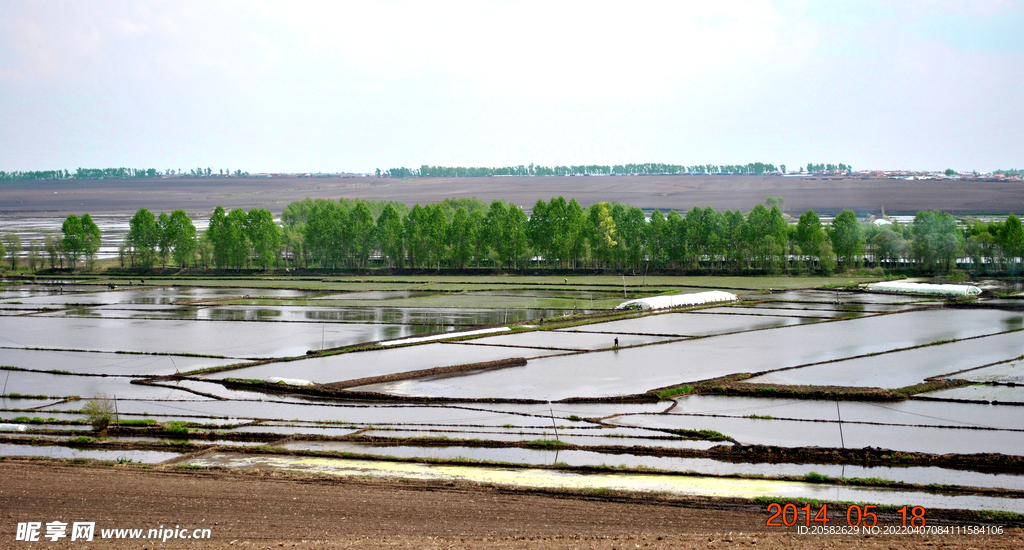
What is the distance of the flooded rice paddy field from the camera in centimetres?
1811

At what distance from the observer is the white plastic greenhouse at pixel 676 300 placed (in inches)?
1724

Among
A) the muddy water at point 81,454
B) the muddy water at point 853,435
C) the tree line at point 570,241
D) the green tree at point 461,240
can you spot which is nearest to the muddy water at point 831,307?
the tree line at point 570,241

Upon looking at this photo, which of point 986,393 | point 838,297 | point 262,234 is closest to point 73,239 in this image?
point 262,234

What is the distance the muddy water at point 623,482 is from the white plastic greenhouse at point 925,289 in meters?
35.9

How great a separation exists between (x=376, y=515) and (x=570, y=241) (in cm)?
5462

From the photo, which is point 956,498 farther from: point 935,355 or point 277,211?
point 277,211

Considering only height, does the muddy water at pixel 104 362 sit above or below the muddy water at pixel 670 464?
below

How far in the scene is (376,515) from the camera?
14.6m

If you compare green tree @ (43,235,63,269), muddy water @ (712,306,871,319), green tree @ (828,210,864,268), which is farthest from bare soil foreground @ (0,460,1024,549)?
green tree @ (43,235,63,269)

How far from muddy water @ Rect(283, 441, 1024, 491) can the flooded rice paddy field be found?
0.24 feet

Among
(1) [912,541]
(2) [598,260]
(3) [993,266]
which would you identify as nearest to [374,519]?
(1) [912,541]

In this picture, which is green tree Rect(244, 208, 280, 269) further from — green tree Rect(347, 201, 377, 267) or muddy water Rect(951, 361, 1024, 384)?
muddy water Rect(951, 361, 1024, 384)

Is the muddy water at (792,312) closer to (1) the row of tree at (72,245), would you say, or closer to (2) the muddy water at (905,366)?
(2) the muddy water at (905,366)

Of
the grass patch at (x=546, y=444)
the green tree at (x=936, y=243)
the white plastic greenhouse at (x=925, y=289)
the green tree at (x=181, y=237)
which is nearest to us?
the grass patch at (x=546, y=444)
